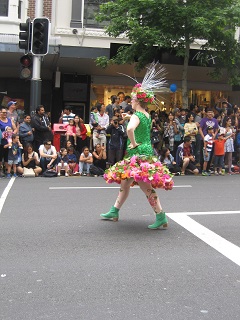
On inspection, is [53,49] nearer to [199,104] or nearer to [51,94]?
[51,94]

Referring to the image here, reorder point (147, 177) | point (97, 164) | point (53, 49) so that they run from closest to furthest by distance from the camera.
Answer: point (147, 177) < point (97, 164) < point (53, 49)

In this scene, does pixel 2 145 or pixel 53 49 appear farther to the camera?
pixel 53 49

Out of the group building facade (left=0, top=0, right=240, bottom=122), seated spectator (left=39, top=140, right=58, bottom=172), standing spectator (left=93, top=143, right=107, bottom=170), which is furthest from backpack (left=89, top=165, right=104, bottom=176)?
building facade (left=0, top=0, right=240, bottom=122)

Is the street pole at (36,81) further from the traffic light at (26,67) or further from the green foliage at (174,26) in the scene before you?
the green foliage at (174,26)

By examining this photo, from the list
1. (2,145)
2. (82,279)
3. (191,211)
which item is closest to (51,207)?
(191,211)

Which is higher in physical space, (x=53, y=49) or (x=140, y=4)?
(x=140, y=4)

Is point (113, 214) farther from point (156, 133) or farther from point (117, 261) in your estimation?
point (156, 133)

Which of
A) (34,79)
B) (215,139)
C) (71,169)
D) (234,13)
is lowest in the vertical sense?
(71,169)

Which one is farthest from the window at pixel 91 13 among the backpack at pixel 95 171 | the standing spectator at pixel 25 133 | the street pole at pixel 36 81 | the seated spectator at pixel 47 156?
the backpack at pixel 95 171

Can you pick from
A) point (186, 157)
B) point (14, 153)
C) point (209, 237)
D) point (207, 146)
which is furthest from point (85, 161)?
point (209, 237)

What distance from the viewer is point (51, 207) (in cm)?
941

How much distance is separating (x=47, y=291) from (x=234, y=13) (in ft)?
43.8

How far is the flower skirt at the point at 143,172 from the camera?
7327 millimetres

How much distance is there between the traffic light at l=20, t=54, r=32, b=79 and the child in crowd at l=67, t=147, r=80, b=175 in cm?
262
